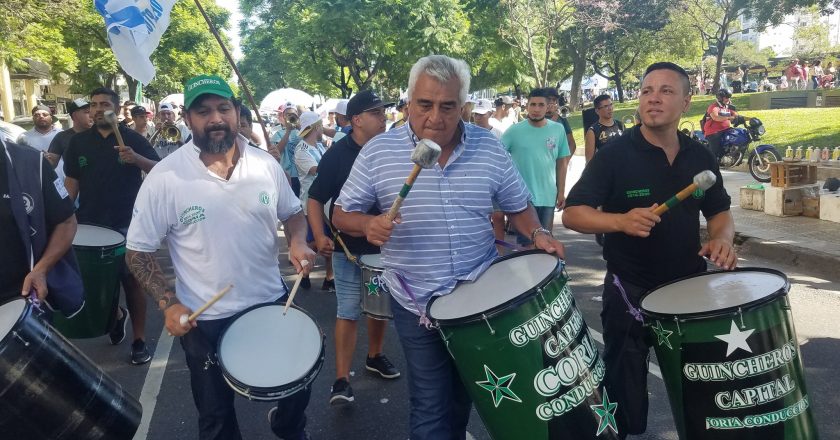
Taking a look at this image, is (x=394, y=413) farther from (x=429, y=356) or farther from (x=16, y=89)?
(x=16, y=89)

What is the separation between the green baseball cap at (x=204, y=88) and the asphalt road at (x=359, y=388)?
196cm

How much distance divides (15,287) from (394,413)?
2.13 meters

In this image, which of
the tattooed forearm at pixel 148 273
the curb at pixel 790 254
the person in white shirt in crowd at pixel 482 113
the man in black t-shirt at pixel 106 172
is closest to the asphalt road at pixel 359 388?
the man in black t-shirt at pixel 106 172

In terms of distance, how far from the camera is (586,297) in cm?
629

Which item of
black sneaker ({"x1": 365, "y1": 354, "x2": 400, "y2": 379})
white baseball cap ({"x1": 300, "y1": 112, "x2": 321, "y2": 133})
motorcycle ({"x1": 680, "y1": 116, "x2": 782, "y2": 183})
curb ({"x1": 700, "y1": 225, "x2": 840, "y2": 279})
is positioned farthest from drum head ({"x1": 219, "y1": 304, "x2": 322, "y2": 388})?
motorcycle ({"x1": 680, "y1": 116, "x2": 782, "y2": 183})

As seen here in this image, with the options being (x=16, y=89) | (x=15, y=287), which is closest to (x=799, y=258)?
(x=15, y=287)

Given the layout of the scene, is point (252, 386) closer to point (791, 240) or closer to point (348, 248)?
point (348, 248)

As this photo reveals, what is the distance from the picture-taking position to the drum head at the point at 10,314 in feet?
7.53

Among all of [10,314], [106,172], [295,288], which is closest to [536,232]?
[295,288]

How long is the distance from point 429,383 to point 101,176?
3604mm

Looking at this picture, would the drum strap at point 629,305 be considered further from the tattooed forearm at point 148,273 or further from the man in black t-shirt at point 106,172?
the man in black t-shirt at point 106,172

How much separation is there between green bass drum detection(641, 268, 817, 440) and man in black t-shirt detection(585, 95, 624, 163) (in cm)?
584

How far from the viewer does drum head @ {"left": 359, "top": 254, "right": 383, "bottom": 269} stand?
4.06m

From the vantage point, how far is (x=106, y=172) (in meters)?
5.19
